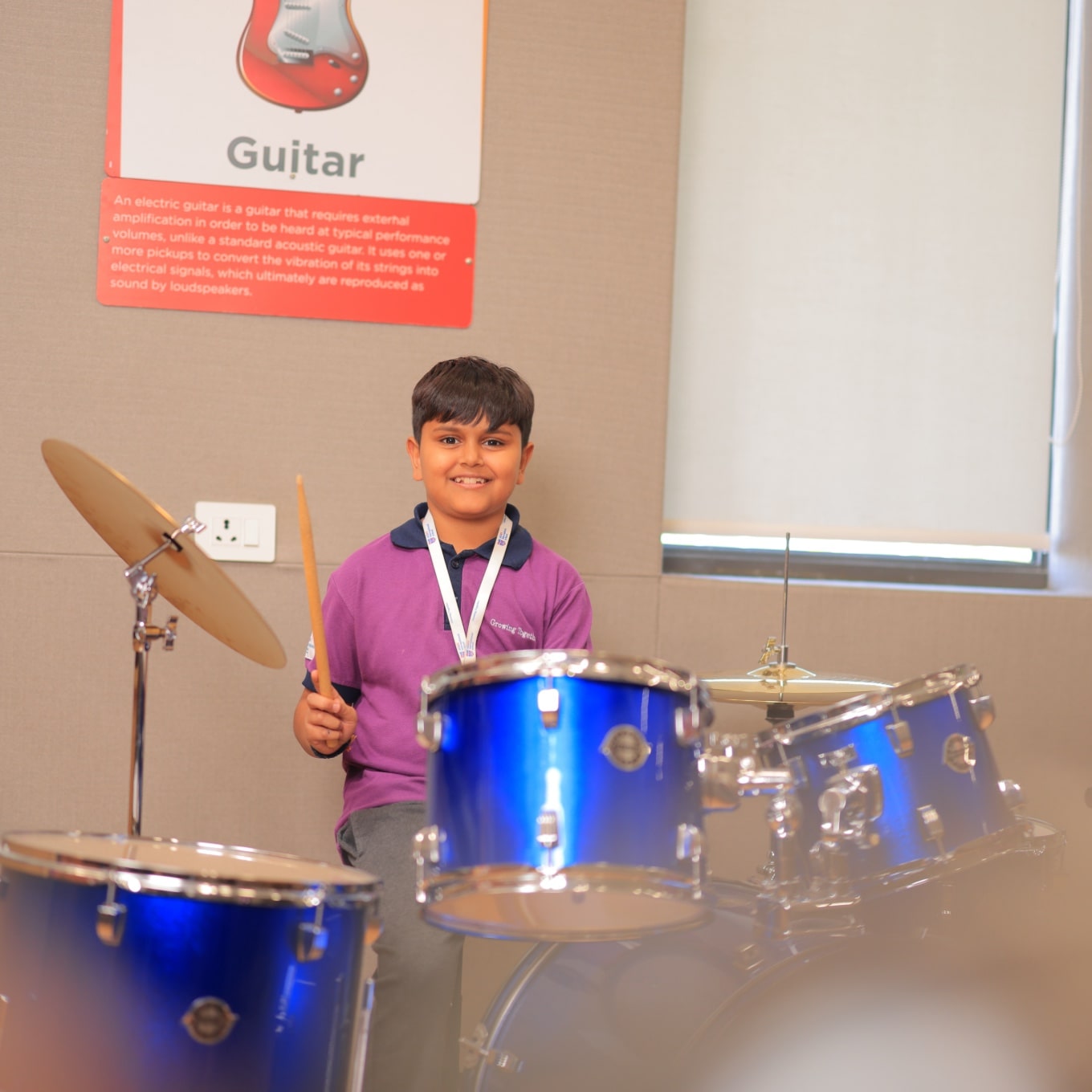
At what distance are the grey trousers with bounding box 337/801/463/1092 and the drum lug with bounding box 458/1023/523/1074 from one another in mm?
51

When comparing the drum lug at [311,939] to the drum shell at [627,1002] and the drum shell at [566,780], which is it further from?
the drum shell at [627,1002]

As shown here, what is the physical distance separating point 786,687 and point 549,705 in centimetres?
56

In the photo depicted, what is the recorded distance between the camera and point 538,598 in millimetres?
2031

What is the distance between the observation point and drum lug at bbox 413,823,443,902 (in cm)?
140

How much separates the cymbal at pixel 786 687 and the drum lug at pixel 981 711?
16 centimetres

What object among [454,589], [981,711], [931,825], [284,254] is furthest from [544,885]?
[284,254]

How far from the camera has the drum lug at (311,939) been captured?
1.29 metres

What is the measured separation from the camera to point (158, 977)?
1246 millimetres

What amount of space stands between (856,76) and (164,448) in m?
1.65

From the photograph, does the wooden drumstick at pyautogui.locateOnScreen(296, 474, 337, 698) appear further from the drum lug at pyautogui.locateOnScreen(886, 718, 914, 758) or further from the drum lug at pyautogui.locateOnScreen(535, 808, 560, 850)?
the drum lug at pyautogui.locateOnScreen(886, 718, 914, 758)

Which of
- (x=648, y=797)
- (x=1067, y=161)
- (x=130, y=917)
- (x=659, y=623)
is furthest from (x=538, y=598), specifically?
(x=1067, y=161)

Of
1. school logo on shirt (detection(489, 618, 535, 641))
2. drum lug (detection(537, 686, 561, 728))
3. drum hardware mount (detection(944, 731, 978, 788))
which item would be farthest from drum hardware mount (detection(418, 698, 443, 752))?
drum hardware mount (detection(944, 731, 978, 788))

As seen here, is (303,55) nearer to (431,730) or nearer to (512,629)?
(512,629)

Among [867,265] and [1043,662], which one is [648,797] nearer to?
[1043,662]
